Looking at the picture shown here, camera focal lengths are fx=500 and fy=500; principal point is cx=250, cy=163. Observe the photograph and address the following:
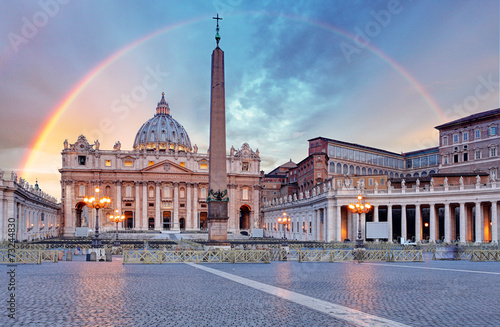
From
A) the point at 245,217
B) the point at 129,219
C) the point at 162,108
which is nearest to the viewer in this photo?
the point at 129,219

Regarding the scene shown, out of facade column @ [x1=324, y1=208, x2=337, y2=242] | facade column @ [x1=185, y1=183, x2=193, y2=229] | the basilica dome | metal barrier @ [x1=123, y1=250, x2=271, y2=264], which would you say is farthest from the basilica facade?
metal barrier @ [x1=123, y1=250, x2=271, y2=264]

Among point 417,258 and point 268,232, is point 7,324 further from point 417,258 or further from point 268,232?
point 268,232

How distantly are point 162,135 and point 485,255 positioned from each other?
13113 cm

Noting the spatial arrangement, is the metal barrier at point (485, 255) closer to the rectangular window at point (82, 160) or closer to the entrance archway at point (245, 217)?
the entrance archway at point (245, 217)

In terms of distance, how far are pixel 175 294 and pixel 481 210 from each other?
157 feet

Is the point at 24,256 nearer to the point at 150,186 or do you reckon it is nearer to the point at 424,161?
the point at 150,186

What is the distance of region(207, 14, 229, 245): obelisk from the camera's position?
2870cm

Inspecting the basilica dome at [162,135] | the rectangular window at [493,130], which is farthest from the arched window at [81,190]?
the rectangular window at [493,130]

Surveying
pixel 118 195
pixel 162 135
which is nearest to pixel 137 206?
pixel 118 195

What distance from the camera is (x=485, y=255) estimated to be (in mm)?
30344

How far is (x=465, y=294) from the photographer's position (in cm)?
1388

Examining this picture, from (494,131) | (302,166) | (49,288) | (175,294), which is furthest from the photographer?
(302,166)

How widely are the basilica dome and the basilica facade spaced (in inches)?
1389

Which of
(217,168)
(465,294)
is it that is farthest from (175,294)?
(217,168)
